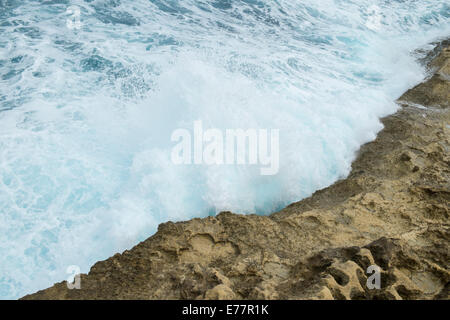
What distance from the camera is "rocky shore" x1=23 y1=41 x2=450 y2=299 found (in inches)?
92.0

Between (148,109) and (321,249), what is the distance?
10.5 ft

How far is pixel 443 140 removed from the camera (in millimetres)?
4406

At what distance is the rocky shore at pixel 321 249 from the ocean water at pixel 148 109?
0.66 metres

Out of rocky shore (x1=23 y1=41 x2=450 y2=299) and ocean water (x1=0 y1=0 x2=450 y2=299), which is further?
ocean water (x1=0 y1=0 x2=450 y2=299)

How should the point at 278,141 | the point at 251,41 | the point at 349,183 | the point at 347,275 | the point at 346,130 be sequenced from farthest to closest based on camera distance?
the point at 251,41
the point at 346,130
the point at 278,141
the point at 349,183
the point at 347,275

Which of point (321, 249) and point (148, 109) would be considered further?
point (148, 109)

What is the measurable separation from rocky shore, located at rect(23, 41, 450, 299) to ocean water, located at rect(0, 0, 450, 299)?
25.8 inches

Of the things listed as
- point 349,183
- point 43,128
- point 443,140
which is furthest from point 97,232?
point 443,140

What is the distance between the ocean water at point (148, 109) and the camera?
12.0 ft

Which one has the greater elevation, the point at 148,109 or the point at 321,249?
the point at 321,249

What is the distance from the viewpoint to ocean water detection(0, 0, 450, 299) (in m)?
3.66

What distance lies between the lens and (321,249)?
9.44 ft

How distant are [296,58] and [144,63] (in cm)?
282
